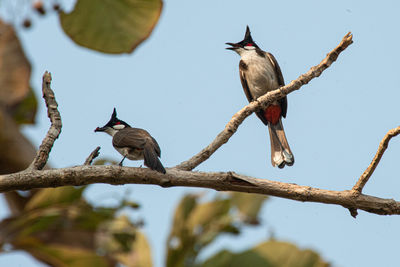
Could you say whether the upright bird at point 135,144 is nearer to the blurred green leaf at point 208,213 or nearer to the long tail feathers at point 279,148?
the blurred green leaf at point 208,213

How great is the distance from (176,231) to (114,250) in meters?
0.47

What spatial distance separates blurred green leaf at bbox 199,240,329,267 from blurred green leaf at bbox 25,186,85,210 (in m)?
0.90

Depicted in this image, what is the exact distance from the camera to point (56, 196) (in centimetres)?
222

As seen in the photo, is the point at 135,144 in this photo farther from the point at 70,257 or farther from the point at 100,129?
the point at 70,257

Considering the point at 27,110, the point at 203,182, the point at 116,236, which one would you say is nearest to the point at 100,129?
the point at 27,110

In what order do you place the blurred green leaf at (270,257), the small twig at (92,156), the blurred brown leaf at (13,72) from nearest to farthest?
1. the blurred green leaf at (270,257)
2. the small twig at (92,156)
3. the blurred brown leaf at (13,72)

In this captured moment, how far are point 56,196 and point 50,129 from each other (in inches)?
37.5

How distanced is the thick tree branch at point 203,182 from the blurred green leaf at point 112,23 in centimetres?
120

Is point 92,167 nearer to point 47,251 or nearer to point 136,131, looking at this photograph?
point 136,131

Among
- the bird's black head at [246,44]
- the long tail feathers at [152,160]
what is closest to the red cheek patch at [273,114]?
the bird's black head at [246,44]

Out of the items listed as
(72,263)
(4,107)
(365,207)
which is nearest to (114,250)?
(72,263)

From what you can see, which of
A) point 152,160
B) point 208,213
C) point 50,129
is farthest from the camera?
point 152,160

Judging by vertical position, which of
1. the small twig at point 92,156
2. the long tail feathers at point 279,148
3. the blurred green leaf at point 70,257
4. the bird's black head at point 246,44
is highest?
the bird's black head at point 246,44

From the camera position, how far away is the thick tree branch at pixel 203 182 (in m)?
2.81
